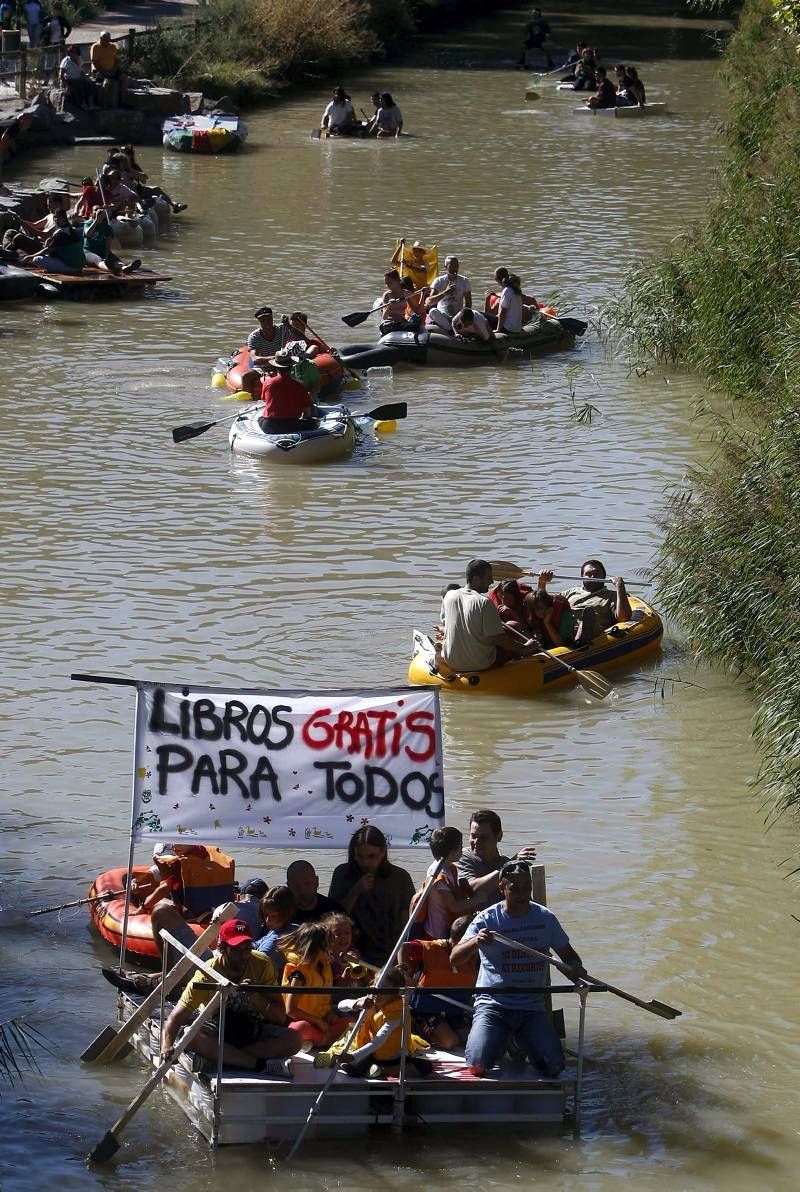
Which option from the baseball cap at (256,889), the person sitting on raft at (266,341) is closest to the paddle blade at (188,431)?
the person sitting on raft at (266,341)

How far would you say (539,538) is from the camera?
1834 cm

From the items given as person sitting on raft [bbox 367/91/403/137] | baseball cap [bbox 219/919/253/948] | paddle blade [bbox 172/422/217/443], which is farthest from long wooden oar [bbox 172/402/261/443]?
person sitting on raft [bbox 367/91/403/137]

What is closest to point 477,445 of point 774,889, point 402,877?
point 774,889

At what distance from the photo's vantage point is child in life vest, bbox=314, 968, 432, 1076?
882 cm

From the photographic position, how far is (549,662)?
1488cm

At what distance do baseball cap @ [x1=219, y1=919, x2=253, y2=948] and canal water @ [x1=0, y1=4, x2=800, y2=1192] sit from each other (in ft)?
3.02

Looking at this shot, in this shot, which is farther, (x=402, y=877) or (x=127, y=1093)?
(x=402, y=877)

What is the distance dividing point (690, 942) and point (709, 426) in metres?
11.9

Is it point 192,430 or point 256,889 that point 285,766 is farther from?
point 192,430

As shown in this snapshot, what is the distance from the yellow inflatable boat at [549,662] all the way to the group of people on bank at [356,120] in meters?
30.0

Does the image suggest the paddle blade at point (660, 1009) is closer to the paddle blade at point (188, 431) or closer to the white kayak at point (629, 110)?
the paddle blade at point (188, 431)

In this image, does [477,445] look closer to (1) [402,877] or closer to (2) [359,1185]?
(1) [402,877]

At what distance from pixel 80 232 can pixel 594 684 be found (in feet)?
56.0

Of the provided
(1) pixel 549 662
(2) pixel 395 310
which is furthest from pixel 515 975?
(2) pixel 395 310
